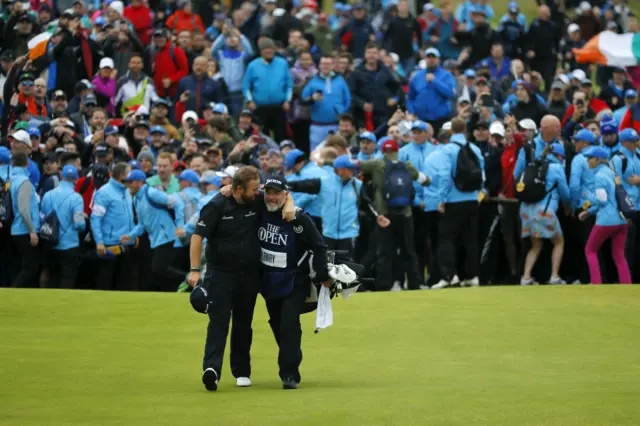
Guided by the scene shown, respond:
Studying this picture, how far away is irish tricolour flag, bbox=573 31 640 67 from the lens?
26078 millimetres

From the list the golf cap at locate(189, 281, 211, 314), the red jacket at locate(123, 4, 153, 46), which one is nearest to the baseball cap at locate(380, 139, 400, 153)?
the golf cap at locate(189, 281, 211, 314)

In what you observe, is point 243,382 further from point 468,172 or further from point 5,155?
point 5,155

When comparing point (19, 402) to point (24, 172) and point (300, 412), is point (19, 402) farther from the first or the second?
point (24, 172)

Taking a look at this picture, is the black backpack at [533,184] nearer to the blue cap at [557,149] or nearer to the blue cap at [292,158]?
the blue cap at [557,149]

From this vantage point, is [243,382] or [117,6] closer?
[243,382]

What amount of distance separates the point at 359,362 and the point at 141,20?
15790 millimetres

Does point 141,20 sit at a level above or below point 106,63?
below

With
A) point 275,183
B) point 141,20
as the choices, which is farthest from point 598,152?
point 141,20

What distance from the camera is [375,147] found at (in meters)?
21.0

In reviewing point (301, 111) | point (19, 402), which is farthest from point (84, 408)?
point (301, 111)

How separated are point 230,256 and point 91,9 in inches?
749

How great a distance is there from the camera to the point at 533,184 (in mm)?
19406

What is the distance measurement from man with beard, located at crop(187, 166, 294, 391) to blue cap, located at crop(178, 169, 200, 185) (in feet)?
25.1

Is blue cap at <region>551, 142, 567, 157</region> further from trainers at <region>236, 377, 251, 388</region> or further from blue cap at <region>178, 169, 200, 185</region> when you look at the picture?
trainers at <region>236, 377, 251, 388</region>
